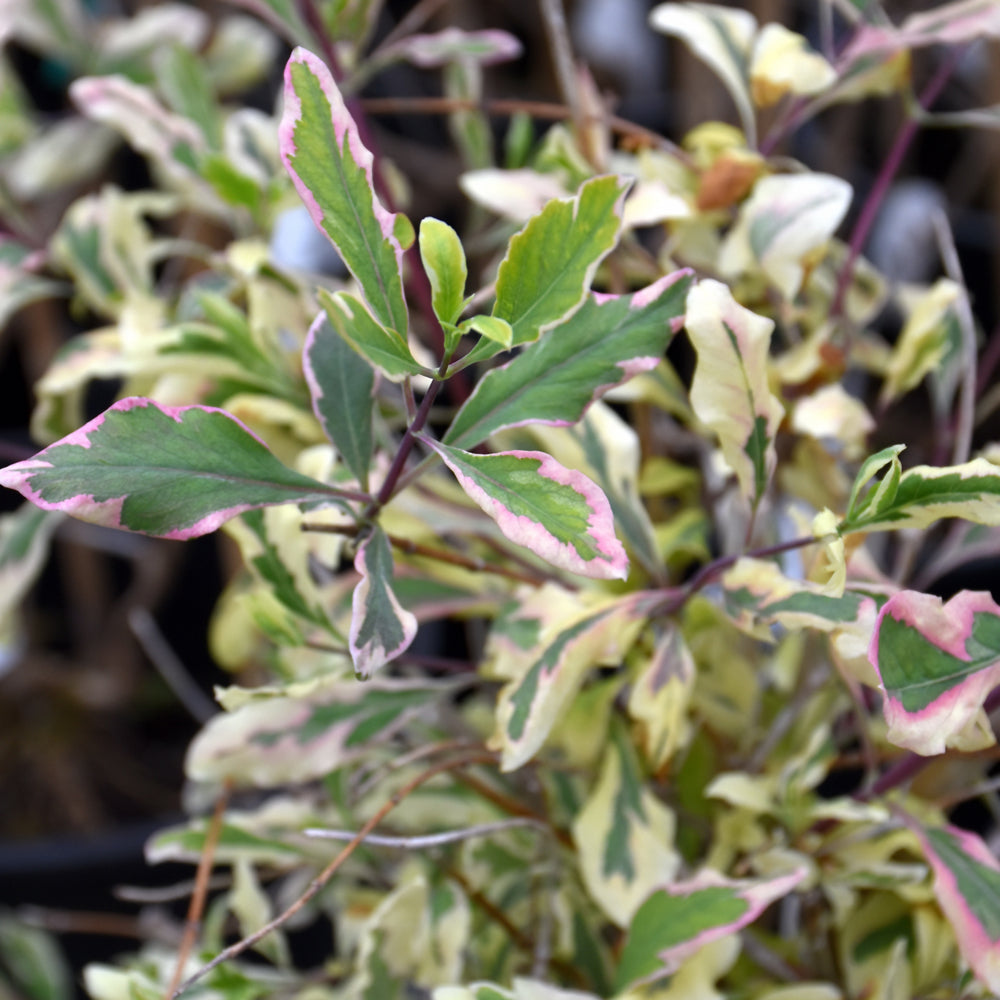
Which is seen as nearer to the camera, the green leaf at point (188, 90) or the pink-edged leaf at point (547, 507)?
the pink-edged leaf at point (547, 507)

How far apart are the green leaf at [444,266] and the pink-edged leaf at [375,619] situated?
0.26 ft

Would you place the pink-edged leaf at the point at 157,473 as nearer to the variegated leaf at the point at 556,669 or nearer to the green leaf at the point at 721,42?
the variegated leaf at the point at 556,669

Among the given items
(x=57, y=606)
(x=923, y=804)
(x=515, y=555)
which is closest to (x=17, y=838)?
(x=57, y=606)

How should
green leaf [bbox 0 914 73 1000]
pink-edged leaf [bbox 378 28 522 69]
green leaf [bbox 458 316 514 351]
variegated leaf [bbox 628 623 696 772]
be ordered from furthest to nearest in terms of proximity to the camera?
green leaf [bbox 0 914 73 1000], pink-edged leaf [bbox 378 28 522 69], variegated leaf [bbox 628 623 696 772], green leaf [bbox 458 316 514 351]

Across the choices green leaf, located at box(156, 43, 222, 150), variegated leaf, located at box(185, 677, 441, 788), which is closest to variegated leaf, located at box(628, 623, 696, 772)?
variegated leaf, located at box(185, 677, 441, 788)

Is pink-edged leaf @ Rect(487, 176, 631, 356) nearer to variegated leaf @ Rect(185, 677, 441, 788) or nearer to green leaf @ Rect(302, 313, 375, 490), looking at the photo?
green leaf @ Rect(302, 313, 375, 490)

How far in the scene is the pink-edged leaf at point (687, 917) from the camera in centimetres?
38

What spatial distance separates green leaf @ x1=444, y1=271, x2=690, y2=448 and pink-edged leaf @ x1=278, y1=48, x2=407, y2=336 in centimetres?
5

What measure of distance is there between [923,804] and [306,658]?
286mm

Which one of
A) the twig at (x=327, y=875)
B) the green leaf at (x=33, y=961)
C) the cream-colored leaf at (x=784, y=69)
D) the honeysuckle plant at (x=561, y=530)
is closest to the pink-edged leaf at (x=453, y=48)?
the honeysuckle plant at (x=561, y=530)

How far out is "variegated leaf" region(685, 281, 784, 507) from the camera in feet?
1.13

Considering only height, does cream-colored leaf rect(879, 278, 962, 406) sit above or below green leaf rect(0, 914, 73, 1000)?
above

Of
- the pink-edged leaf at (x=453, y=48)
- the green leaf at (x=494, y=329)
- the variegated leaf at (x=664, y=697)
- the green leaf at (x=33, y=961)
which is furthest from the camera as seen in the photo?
the green leaf at (x=33, y=961)

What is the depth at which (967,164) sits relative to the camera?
5.42ft
